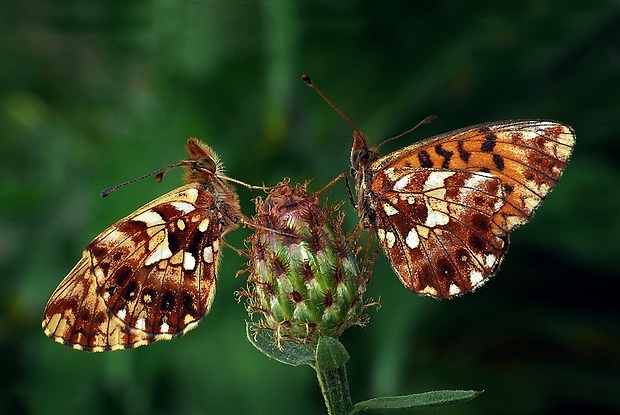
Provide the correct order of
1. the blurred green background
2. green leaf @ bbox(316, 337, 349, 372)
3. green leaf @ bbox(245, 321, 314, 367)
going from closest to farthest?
green leaf @ bbox(316, 337, 349, 372) → green leaf @ bbox(245, 321, 314, 367) → the blurred green background

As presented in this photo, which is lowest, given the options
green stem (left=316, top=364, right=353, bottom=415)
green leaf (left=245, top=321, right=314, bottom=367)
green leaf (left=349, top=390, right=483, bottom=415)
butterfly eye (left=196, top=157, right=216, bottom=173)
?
green leaf (left=349, top=390, right=483, bottom=415)

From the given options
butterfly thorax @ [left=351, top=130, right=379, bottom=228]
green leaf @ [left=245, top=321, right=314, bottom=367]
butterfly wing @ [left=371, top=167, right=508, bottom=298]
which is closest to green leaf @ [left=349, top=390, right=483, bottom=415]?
green leaf @ [left=245, top=321, right=314, bottom=367]

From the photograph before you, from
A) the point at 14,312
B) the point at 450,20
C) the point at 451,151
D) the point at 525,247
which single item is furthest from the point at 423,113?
the point at 14,312

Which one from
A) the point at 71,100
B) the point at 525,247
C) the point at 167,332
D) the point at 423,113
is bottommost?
the point at 167,332

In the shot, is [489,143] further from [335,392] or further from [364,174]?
[335,392]

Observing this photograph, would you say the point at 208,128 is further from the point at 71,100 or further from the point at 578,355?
the point at 578,355

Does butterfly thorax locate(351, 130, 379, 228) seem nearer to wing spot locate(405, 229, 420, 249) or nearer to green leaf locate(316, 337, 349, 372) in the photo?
wing spot locate(405, 229, 420, 249)
